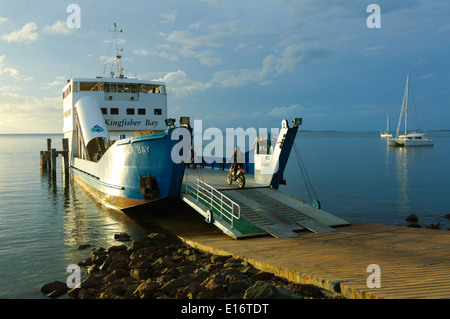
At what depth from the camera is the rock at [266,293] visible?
7.14 m

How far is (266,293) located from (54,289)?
19.8ft

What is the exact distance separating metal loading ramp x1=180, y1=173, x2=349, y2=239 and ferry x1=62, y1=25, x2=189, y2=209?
1.61 meters

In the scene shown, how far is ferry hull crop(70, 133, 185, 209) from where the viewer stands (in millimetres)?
14484

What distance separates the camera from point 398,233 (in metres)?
11.3

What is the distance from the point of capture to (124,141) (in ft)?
55.0

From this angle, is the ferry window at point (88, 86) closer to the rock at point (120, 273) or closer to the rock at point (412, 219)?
the rock at point (120, 273)

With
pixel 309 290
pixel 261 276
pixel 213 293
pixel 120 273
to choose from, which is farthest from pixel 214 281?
pixel 120 273

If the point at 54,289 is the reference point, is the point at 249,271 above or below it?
above

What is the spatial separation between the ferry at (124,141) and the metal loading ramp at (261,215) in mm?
1610

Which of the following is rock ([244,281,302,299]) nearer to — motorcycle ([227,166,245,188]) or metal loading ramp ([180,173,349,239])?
metal loading ramp ([180,173,349,239])

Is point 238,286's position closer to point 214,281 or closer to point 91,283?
point 214,281
